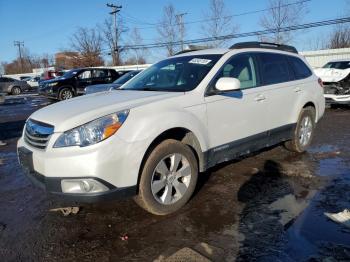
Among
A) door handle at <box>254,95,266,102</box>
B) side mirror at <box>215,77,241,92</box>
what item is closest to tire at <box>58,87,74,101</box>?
door handle at <box>254,95,266,102</box>

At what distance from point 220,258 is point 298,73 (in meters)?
4.00

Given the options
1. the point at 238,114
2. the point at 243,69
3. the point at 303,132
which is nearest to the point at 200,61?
the point at 243,69

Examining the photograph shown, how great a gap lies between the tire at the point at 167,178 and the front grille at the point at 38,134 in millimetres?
988

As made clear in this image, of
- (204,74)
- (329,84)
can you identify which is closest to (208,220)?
(204,74)

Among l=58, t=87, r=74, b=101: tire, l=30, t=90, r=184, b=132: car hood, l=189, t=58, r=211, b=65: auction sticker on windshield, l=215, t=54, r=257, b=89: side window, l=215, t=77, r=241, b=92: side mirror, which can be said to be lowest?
l=58, t=87, r=74, b=101: tire

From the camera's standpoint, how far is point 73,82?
18078mm

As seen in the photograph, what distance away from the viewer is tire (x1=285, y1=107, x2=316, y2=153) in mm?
6016

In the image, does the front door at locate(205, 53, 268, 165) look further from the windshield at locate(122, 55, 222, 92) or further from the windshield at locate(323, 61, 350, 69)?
the windshield at locate(323, 61, 350, 69)

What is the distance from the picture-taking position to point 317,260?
2.90 metres

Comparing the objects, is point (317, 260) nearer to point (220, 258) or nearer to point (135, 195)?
point (220, 258)

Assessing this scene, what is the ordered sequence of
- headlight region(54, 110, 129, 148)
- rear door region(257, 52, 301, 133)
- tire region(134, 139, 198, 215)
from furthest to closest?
rear door region(257, 52, 301, 133), tire region(134, 139, 198, 215), headlight region(54, 110, 129, 148)

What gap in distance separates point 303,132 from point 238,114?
2.17m

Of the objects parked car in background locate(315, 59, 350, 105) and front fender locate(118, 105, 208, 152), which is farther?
parked car in background locate(315, 59, 350, 105)

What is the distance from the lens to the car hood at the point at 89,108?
11.1 ft
